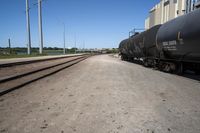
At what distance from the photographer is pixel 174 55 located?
1345cm

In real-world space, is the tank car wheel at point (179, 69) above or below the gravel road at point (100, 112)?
above

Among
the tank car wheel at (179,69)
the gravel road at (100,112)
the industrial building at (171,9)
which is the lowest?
the gravel road at (100,112)

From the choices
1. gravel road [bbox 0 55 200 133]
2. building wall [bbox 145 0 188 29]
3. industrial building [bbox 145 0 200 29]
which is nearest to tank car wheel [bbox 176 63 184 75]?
gravel road [bbox 0 55 200 133]

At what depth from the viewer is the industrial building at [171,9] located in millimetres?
22906

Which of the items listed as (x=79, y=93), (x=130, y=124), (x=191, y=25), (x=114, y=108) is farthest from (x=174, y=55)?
(x=130, y=124)

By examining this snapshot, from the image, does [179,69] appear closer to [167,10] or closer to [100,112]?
[100,112]

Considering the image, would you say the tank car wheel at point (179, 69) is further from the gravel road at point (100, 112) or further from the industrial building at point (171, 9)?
the industrial building at point (171, 9)

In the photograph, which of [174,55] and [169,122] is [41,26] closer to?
[174,55]

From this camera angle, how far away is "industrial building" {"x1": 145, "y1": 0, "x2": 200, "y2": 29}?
22906 millimetres

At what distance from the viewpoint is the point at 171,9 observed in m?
32.1

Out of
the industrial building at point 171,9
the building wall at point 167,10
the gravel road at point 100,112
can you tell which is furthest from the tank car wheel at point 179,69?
the building wall at point 167,10

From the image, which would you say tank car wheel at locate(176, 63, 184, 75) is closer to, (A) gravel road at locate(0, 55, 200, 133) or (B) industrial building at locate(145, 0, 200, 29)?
(A) gravel road at locate(0, 55, 200, 133)

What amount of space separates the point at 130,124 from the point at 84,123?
967mm

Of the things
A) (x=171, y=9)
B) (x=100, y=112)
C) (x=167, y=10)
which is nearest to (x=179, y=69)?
(x=100, y=112)
